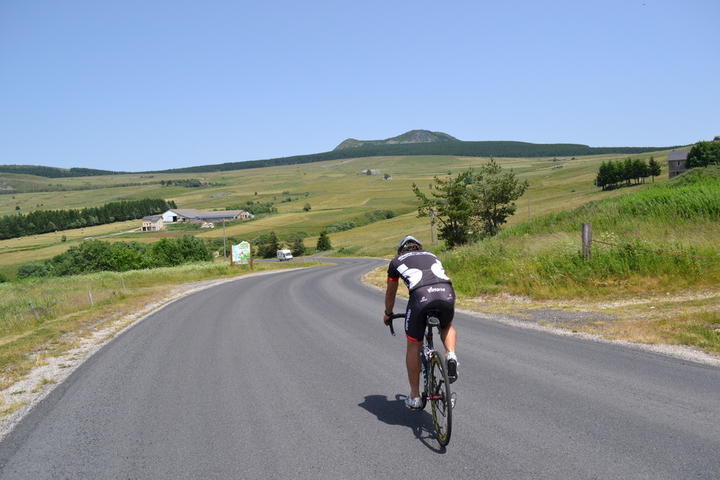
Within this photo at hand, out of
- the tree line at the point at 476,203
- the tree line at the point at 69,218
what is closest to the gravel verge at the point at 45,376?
the tree line at the point at 476,203

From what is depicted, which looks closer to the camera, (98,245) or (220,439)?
(220,439)

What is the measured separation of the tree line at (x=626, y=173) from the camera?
350 feet

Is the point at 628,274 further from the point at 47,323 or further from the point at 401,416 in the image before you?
the point at 47,323

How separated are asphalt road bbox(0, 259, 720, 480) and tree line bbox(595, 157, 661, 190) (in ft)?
361

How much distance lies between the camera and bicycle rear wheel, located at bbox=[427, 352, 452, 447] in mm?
5078

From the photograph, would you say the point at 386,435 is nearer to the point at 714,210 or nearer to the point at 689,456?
the point at 689,456

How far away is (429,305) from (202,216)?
547 ft

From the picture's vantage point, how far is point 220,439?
Answer: 564cm

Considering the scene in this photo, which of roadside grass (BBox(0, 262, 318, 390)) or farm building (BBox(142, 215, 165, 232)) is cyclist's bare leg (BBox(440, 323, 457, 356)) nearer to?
roadside grass (BBox(0, 262, 318, 390))

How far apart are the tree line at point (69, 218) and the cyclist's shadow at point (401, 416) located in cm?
15707

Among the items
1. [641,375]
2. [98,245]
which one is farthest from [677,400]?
[98,245]

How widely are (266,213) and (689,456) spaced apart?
16157cm

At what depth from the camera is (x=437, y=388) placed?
215 inches

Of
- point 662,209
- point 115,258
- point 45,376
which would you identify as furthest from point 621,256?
point 115,258
